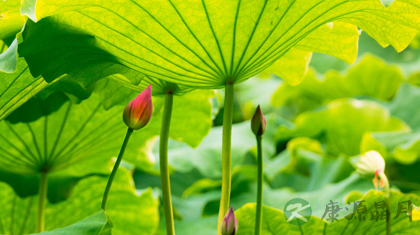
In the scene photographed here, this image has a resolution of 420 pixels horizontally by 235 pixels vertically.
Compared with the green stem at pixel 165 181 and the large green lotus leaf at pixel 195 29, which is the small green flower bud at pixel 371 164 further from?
the green stem at pixel 165 181

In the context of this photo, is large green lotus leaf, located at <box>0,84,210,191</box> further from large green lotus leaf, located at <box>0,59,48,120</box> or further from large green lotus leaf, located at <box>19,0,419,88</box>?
large green lotus leaf, located at <box>19,0,419,88</box>

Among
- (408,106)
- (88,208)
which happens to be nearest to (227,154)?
(88,208)

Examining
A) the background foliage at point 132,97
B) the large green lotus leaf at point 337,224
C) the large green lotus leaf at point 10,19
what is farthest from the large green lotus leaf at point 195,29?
the large green lotus leaf at point 337,224

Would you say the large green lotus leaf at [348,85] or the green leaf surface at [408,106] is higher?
the large green lotus leaf at [348,85]

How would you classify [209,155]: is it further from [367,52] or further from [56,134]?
[367,52]

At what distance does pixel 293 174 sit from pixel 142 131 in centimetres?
99

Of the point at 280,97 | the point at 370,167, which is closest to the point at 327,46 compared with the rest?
the point at 370,167

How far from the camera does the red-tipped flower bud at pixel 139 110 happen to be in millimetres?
594

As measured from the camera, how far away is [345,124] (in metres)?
1.74

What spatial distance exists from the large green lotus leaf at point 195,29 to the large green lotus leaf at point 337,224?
252 millimetres

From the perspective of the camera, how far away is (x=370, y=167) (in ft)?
2.37

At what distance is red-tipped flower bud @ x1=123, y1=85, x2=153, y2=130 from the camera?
1.95 ft

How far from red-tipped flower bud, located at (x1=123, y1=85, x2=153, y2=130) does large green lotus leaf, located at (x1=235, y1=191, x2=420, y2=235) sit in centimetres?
24

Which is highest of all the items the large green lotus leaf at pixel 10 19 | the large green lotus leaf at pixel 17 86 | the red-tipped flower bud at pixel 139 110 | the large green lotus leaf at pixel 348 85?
the large green lotus leaf at pixel 348 85
